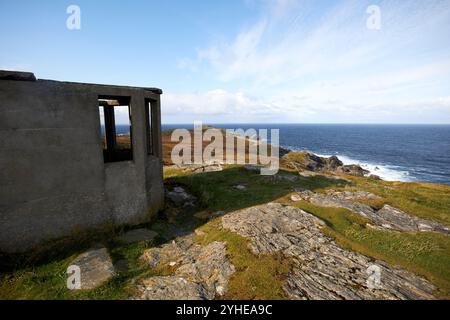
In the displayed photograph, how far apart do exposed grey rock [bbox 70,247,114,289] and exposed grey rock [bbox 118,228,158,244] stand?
1301 millimetres

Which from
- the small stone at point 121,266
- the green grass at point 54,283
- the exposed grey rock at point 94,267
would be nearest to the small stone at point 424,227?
the green grass at point 54,283

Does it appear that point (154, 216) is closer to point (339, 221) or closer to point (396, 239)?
point (339, 221)

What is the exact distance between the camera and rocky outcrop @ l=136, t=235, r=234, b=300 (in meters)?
7.75

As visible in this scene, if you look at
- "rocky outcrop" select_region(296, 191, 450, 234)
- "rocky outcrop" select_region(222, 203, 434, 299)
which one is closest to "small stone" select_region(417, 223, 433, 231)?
"rocky outcrop" select_region(296, 191, 450, 234)

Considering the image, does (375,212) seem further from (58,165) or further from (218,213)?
(58,165)

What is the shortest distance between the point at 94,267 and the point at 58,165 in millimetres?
4436

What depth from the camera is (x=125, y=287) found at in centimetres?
801

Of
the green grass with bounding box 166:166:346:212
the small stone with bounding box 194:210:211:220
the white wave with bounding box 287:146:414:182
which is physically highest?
the green grass with bounding box 166:166:346:212

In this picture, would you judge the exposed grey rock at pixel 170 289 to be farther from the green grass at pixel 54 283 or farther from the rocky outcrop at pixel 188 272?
the green grass at pixel 54 283

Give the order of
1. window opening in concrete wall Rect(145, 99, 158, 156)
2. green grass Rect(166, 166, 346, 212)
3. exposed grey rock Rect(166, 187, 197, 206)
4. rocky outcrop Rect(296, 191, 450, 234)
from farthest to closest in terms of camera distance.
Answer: exposed grey rock Rect(166, 187, 197, 206) → green grass Rect(166, 166, 346, 212) → window opening in concrete wall Rect(145, 99, 158, 156) → rocky outcrop Rect(296, 191, 450, 234)

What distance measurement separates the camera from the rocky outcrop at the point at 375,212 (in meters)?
13.0

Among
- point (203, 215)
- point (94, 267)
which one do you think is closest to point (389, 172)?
point (203, 215)

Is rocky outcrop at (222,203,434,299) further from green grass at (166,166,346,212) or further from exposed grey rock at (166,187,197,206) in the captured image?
exposed grey rock at (166,187,197,206)

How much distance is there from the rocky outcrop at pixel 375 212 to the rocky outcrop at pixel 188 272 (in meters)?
8.50
